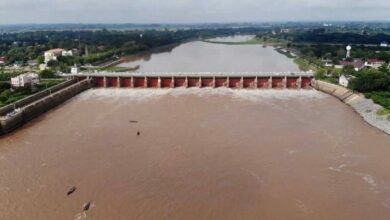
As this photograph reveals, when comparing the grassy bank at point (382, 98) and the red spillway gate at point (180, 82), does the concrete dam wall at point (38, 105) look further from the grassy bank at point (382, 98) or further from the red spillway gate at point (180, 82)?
the grassy bank at point (382, 98)

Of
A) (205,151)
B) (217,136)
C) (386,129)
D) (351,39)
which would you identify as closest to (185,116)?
(217,136)

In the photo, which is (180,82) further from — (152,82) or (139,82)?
(139,82)

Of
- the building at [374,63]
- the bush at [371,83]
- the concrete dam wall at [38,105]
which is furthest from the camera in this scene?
the building at [374,63]

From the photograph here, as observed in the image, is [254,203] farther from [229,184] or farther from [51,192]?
[51,192]

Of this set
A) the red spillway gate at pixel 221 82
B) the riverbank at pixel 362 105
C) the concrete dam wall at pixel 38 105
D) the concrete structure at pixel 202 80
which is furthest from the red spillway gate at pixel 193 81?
the riverbank at pixel 362 105

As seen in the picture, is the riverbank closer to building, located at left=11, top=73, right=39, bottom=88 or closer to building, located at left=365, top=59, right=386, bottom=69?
building, located at left=365, top=59, right=386, bottom=69

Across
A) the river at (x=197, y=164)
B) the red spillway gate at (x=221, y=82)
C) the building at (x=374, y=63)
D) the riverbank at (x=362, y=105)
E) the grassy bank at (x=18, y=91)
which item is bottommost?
the river at (x=197, y=164)

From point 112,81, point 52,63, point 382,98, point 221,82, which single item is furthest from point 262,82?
point 52,63

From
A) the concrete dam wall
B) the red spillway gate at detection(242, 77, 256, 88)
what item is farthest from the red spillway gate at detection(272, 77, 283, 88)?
the concrete dam wall
